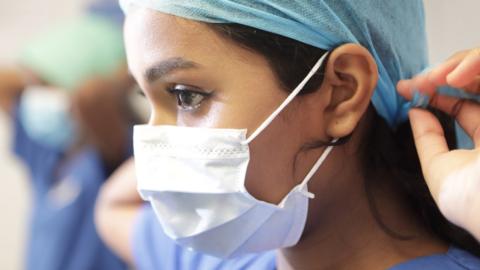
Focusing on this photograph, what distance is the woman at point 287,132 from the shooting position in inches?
29.4

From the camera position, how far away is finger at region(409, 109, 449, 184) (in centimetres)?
72

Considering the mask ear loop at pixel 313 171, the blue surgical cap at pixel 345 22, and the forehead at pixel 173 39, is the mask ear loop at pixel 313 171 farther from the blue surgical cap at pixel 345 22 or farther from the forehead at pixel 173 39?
the forehead at pixel 173 39

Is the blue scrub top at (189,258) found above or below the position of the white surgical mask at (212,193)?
below

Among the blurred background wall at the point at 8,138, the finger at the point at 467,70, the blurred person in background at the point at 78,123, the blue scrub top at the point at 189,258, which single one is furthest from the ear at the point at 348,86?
the blurred background wall at the point at 8,138

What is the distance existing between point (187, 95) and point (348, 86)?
23 centimetres

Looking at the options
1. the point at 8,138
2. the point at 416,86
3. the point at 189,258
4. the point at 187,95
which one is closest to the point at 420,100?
the point at 416,86

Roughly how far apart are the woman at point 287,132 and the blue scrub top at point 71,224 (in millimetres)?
1179

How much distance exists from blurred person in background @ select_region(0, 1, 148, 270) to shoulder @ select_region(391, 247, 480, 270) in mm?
1322

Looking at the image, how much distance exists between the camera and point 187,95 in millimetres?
778

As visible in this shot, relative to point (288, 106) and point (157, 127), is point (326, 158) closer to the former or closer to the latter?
point (288, 106)

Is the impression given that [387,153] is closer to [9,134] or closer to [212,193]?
[212,193]

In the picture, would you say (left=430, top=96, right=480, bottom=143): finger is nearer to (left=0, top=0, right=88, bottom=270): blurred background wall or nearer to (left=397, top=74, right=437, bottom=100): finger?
(left=397, top=74, right=437, bottom=100): finger

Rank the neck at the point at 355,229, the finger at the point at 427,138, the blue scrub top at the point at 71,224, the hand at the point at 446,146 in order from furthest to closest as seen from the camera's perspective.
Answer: the blue scrub top at the point at 71,224 → the neck at the point at 355,229 → the finger at the point at 427,138 → the hand at the point at 446,146

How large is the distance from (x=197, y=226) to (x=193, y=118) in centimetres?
16
